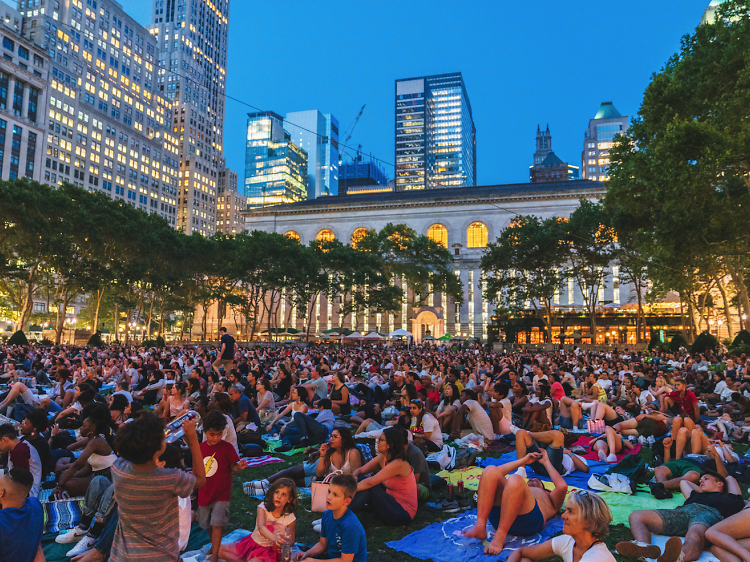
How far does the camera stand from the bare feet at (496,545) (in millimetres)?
4930

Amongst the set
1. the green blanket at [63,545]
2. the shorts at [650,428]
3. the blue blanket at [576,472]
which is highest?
the shorts at [650,428]

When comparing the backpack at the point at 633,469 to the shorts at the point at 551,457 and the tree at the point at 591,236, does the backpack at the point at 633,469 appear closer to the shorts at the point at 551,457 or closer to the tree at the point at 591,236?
the shorts at the point at 551,457

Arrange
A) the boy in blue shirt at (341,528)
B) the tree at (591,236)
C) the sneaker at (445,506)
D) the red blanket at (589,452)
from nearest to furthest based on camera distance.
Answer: the boy in blue shirt at (341,528) → the sneaker at (445,506) → the red blanket at (589,452) → the tree at (591,236)

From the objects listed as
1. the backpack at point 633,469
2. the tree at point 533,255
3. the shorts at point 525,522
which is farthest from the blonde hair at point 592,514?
the tree at point 533,255

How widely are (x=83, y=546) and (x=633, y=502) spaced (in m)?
6.45

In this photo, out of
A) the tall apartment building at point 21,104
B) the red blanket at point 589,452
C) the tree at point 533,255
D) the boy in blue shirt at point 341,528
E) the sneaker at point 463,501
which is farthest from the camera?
the tall apartment building at point 21,104

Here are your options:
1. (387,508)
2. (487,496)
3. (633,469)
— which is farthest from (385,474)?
(633,469)

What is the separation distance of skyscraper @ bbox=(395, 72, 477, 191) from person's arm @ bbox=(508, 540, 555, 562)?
522 ft

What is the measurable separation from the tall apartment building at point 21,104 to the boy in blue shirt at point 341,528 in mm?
81220

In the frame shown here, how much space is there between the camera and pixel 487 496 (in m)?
5.24

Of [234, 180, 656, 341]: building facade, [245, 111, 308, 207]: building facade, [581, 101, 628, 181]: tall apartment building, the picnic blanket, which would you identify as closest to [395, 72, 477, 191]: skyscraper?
[245, 111, 308, 207]: building facade

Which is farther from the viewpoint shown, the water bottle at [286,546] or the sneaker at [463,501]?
the sneaker at [463,501]

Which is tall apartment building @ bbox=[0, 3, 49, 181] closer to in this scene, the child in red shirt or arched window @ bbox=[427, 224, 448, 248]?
arched window @ bbox=[427, 224, 448, 248]

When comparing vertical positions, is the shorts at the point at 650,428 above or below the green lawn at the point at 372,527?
above
